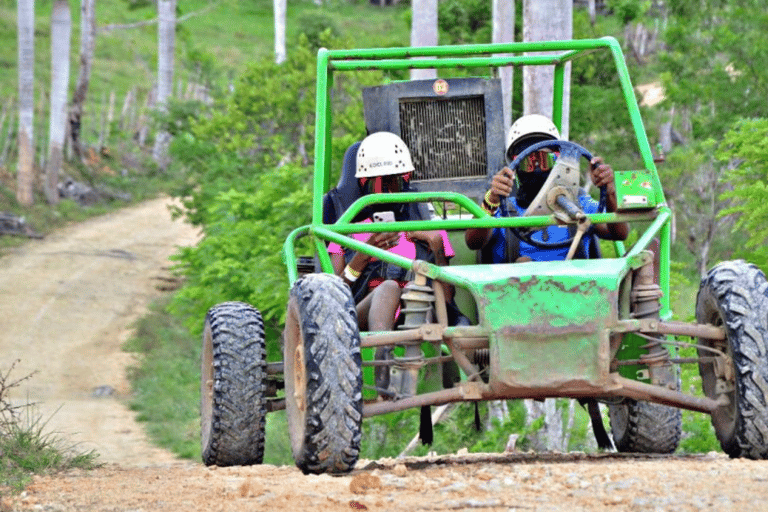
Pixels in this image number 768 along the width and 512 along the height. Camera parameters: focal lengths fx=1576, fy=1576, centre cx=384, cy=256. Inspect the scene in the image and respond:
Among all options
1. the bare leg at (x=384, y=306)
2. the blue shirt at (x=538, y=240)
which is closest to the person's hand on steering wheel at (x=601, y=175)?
the blue shirt at (x=538, y=240)

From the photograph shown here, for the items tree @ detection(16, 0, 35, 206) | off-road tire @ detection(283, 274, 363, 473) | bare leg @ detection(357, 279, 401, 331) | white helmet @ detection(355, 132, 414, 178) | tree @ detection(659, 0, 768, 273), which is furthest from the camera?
tree @ detection(16, 0, 35, 206)

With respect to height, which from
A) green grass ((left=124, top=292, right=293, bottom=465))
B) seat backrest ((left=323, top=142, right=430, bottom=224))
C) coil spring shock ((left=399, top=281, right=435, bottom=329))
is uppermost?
seat backrest ((left=323, top=142, right=430, bottom=224))

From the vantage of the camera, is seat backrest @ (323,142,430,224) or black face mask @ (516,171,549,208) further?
seat backrest @ (323,142,430,224)

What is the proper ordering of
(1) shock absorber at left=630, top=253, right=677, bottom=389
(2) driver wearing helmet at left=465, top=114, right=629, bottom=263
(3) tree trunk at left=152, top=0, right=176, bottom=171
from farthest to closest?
(3) tree trunk at left=152, top=0, right=176, bottom=171 → (2) driver wearing helmet at left=465, top=114, right=629, bottom=263 → (1) shock absorber at left=630, top=253, right=677, bottom=389

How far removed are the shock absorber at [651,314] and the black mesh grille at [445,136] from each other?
119 inches

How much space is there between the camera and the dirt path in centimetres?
1759

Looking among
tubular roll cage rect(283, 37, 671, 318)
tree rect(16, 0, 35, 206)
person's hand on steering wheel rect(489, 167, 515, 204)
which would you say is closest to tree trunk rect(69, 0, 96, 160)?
tree rect(16, 0, 35, 206)

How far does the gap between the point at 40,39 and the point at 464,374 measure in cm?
5523

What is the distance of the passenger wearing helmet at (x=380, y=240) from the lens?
855cm

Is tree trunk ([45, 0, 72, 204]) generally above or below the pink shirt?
above

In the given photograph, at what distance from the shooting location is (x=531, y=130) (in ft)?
30.4

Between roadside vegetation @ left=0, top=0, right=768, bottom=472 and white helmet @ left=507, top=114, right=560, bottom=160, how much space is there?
1666 millimetres

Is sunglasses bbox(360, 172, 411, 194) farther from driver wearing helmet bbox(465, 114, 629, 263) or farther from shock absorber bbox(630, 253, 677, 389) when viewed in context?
shock absorber bbox(630, 253, 677, 389)

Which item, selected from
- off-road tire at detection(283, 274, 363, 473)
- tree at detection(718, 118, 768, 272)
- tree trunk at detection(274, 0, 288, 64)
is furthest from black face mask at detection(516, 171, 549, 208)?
tree trunk at detection(274, 0, 288, 64)
